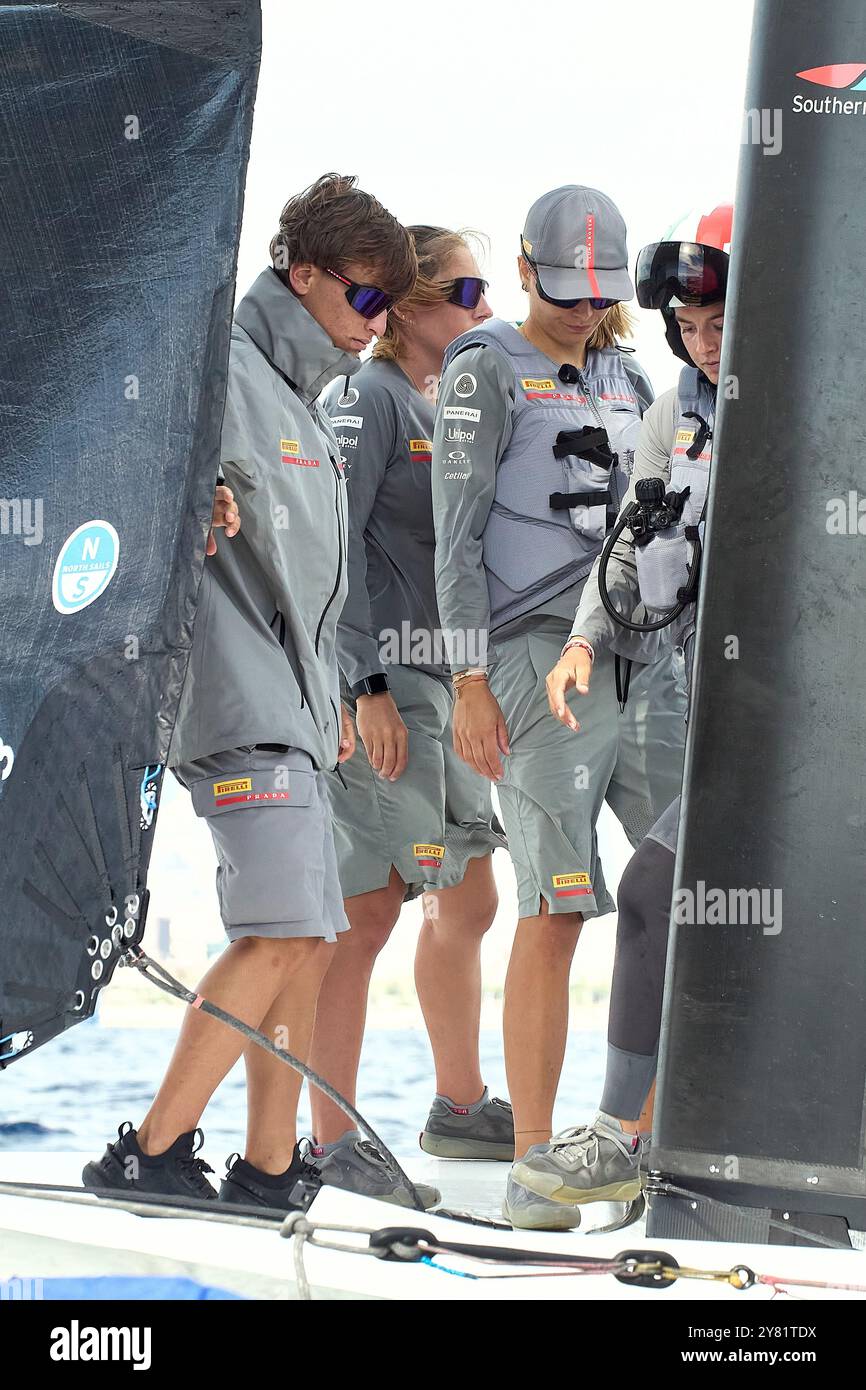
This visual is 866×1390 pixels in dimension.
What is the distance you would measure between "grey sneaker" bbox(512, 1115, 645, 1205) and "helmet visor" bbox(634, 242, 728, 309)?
1.34 m

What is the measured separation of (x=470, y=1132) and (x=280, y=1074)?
3.34ft

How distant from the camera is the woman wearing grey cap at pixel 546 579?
9.26 feet

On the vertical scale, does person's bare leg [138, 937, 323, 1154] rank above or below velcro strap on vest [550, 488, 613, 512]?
below

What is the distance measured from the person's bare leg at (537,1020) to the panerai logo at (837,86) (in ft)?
4.37

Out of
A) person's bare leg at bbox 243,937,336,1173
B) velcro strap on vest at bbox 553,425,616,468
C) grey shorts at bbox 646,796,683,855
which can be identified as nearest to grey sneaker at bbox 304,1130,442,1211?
person's bare leg at bbox 243,937,336,1173

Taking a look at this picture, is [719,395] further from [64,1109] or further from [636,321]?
[64,1109]

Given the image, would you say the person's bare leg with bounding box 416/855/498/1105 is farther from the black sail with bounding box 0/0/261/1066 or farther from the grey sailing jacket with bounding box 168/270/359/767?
the black sail with bounding box 0/0/261/1066

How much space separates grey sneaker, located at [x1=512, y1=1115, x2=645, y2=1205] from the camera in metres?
2.56

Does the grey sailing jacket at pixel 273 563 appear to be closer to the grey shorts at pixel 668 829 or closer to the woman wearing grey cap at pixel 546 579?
the woman wearing grey cap at pixel 546 579

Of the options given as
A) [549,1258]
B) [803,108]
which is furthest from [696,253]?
[549,1258]

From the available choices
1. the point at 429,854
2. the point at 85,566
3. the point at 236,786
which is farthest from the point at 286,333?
the point at 429,854
